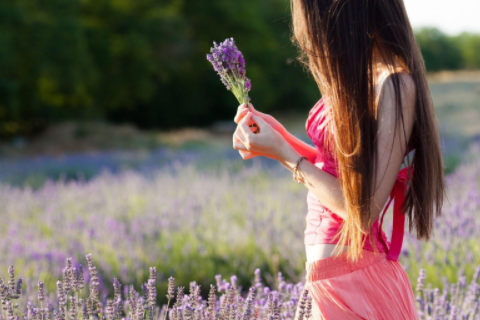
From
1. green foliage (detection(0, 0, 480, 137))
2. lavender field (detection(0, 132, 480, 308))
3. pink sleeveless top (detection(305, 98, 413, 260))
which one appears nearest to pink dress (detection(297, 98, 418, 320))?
pink sleeveless top (detection(305, 98, 413, 260))

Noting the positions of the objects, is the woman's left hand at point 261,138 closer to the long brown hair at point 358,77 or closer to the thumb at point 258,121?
the thumb at point 258,121

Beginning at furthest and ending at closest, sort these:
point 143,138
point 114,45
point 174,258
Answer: point 114,45 < point 143,138 < point 174,258

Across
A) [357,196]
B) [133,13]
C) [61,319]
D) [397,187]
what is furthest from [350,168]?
[133,13]

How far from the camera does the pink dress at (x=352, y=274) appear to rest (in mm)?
1732

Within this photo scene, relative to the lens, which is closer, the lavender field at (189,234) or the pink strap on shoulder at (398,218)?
the pink strap on shoulder at (398,218)

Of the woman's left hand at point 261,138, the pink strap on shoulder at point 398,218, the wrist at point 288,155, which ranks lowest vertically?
the pink strap on shoulder at point 398,218

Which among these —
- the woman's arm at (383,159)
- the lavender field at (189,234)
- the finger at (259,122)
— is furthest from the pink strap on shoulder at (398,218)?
the lavender field at (189,234)

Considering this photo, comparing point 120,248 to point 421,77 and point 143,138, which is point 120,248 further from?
point 143,138

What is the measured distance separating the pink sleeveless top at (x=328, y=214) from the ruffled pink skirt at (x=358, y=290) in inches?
2.6

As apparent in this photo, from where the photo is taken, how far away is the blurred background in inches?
177

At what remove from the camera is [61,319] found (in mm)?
1784

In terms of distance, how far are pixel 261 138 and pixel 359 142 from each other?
292mm

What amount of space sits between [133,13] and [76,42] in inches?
225

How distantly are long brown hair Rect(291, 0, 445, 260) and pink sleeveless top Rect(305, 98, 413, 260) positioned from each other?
0.25 feet
